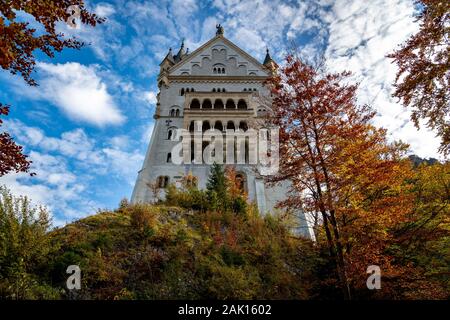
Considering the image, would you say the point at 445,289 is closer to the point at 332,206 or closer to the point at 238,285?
the point at 332,206

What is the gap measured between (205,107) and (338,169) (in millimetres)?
26575

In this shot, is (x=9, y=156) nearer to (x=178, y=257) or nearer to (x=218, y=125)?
(x=178, y=257)

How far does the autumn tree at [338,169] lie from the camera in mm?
9266

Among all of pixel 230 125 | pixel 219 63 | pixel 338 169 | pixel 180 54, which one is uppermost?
pixel 180 54

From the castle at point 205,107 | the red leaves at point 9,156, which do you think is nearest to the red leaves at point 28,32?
the red leaves at point 9,156

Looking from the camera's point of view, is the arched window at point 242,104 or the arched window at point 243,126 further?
the arched window at point 242,104

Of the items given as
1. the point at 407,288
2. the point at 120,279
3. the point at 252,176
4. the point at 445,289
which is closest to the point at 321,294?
the point at 407,288

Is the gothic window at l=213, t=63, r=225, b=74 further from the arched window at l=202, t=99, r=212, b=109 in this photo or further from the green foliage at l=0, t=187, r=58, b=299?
the green foliage at l=0, t=187, r=58, b=299

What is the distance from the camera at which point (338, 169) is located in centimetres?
946

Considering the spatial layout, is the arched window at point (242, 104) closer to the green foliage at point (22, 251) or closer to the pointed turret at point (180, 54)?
the pointed turret at point (180, 54)

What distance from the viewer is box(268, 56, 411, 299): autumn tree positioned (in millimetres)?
9266

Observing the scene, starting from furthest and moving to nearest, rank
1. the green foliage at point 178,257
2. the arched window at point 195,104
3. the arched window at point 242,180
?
the arched window at point 195,104, the arched window at point 242,180, the green foliage at point 178,257

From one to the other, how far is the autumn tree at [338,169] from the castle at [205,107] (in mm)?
15854

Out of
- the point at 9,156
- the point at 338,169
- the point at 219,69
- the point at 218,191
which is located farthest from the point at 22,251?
the point at 219,69
